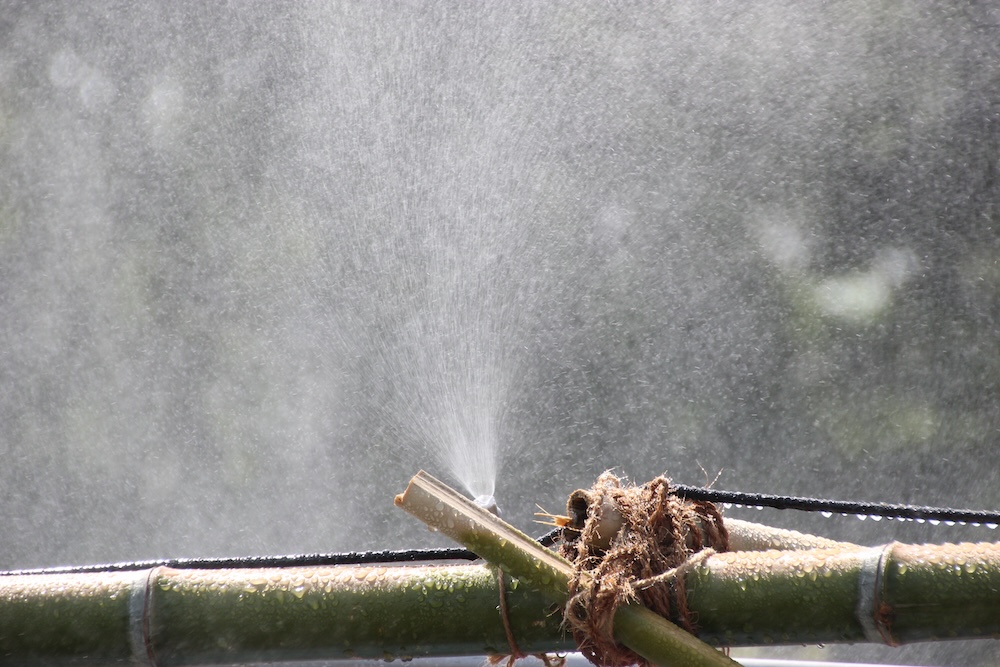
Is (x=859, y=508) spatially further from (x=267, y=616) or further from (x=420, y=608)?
(x=267, y=616)

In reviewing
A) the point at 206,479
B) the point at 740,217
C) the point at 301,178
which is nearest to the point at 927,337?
the point at 740,217

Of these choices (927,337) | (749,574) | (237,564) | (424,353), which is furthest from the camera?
(424,353)

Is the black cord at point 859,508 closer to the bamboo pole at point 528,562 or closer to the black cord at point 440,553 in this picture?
the black cord at point 440,553

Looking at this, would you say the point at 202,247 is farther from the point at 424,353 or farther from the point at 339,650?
the point at 339,650

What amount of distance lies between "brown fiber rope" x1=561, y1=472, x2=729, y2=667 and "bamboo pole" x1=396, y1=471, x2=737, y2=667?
0.04 feet

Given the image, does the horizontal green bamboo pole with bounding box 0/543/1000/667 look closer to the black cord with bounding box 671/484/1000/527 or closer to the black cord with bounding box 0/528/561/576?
the black cord with bounding box 0/528/561/576

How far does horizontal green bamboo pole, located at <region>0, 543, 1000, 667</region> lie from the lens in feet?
3.01

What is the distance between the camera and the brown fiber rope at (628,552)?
3.07 ft

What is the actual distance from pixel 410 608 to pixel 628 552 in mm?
182

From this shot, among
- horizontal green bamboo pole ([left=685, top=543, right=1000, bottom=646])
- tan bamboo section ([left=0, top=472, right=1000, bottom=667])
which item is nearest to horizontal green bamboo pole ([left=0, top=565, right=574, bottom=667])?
tan bamboo section ([left=0, top=472, right=1000, bottom=667])

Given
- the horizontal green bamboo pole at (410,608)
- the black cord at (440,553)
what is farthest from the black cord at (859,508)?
the horizontal green bamboo pole at (410,608)

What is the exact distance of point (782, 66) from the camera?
4.68 metres

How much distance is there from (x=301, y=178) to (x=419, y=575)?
150 inches

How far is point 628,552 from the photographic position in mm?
A: 979
